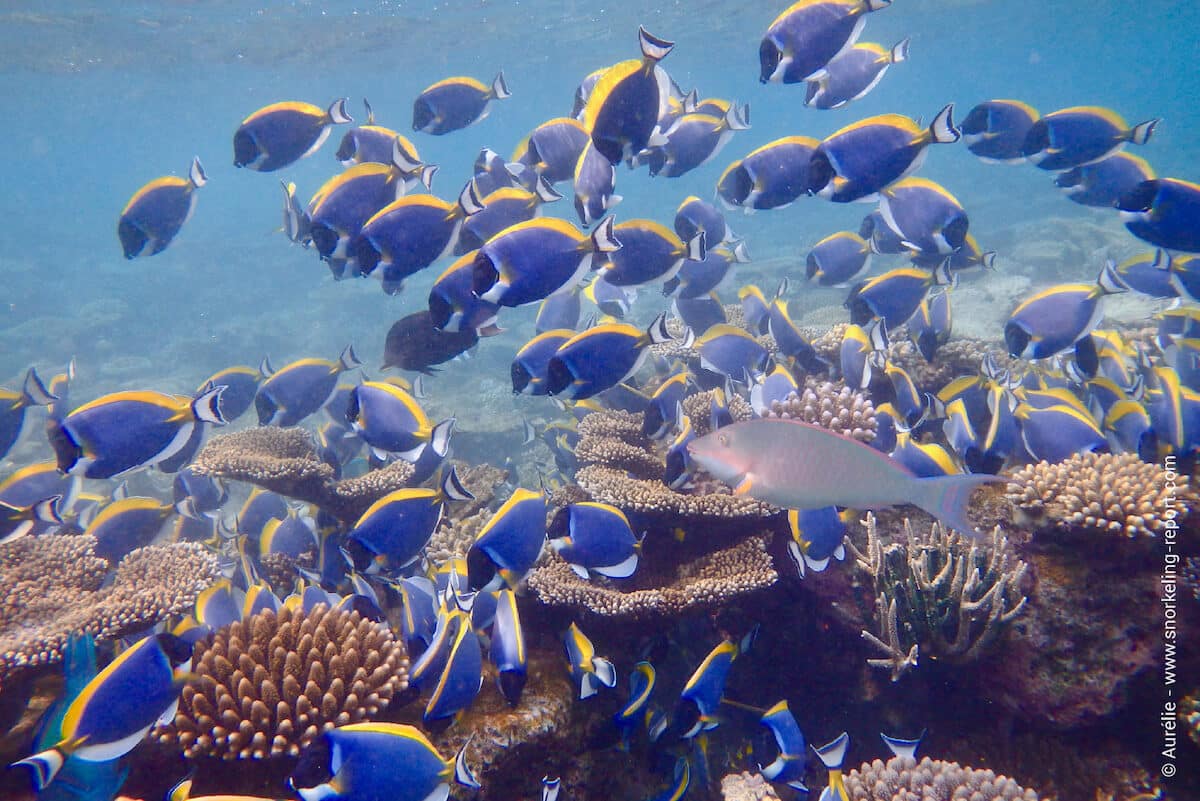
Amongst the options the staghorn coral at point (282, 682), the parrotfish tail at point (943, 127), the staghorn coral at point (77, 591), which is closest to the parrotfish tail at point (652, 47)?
the parrotfish tail at point (943, 127)

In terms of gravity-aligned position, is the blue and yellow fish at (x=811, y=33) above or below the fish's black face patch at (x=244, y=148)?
above

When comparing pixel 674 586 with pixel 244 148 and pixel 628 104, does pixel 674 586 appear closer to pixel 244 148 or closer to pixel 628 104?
pixel 628 104

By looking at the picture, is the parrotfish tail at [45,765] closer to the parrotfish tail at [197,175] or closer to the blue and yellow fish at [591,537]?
the blue and yellow fish at [591,537]

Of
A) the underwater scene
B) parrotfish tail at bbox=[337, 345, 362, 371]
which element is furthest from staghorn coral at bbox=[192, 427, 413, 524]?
parrotfish tail at bbox=[337, 345, 362, 371]

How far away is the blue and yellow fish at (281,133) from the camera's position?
4285 mm

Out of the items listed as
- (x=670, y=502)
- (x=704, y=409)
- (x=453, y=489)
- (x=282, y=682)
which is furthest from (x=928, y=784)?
(x=282, y=682)

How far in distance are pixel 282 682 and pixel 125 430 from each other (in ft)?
4.89

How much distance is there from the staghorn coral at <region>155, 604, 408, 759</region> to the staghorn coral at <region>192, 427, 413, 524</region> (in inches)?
58.8

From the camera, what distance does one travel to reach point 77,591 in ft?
12.9

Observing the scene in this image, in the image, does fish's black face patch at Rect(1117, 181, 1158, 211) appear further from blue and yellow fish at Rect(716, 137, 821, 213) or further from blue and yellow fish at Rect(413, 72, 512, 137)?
blue and yellow fish at Rect(413, 72, 512, 137)

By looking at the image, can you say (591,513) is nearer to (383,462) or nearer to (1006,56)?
(383,462)

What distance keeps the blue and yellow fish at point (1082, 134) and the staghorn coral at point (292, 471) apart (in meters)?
5.61

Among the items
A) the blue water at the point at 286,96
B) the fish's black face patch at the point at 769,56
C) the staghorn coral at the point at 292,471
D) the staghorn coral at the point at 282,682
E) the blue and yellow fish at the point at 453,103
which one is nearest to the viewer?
the staghorn coral at the point at 282,682

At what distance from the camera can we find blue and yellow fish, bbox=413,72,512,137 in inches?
199
